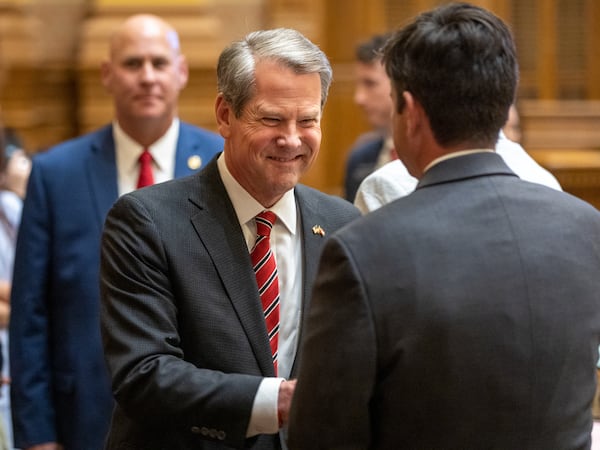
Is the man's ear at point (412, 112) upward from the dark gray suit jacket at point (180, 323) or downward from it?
upward

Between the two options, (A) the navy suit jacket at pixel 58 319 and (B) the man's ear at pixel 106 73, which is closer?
(A) the navy suit jacket at pixel 58 319

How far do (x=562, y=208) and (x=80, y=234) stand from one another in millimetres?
1804

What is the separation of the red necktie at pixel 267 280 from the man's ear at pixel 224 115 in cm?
21

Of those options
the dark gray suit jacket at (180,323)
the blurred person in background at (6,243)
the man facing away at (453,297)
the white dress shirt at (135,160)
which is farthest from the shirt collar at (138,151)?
the man facing away at (453,297)

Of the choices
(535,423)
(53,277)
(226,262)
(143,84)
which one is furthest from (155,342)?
(143,84)

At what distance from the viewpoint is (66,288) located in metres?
3.25

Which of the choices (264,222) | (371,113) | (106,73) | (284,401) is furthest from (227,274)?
(371,113)

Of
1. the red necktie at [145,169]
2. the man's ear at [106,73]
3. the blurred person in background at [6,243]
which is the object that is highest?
the man's ear at [106,73]

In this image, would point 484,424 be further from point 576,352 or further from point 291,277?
point 291,277

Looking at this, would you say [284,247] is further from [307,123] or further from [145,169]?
[145,169]

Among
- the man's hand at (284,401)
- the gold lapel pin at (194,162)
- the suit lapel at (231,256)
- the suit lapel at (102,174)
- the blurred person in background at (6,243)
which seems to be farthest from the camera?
the blurred person in background at (6,243)

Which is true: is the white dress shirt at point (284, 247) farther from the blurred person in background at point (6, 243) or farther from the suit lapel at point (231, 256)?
the blurred person in background at point (6, 243)

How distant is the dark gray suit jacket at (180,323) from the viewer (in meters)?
2.03

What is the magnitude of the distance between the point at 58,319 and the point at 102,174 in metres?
0.48
